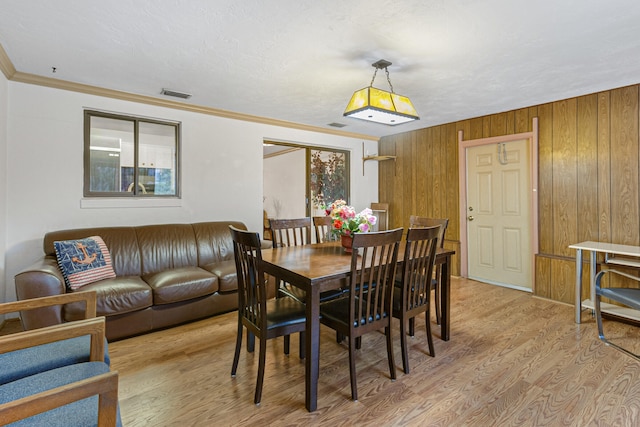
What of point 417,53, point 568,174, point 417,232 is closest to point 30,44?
point 417,53

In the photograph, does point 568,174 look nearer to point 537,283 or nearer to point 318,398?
point 537,283

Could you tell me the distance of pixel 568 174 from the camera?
3625 millimetres

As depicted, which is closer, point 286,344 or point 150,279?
point 286,344

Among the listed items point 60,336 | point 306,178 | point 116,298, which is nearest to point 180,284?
point 116,298

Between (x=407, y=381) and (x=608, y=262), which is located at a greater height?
(x=608, y=262)

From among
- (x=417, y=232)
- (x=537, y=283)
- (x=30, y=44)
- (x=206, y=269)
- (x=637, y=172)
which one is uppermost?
(x=30, y=44)

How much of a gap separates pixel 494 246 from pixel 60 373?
4.62 m

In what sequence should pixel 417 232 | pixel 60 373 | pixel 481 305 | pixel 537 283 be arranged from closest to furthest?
pixel 60 373, pixel 417 232, pixel 481 305, pixel 537 283

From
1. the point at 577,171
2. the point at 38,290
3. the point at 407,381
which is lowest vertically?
the point at 407,381

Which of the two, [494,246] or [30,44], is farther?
[494,246]

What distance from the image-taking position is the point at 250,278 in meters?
1.96

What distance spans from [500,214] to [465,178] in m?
0.69

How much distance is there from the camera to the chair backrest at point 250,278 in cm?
181

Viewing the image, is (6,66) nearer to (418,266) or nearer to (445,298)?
(418,266)
